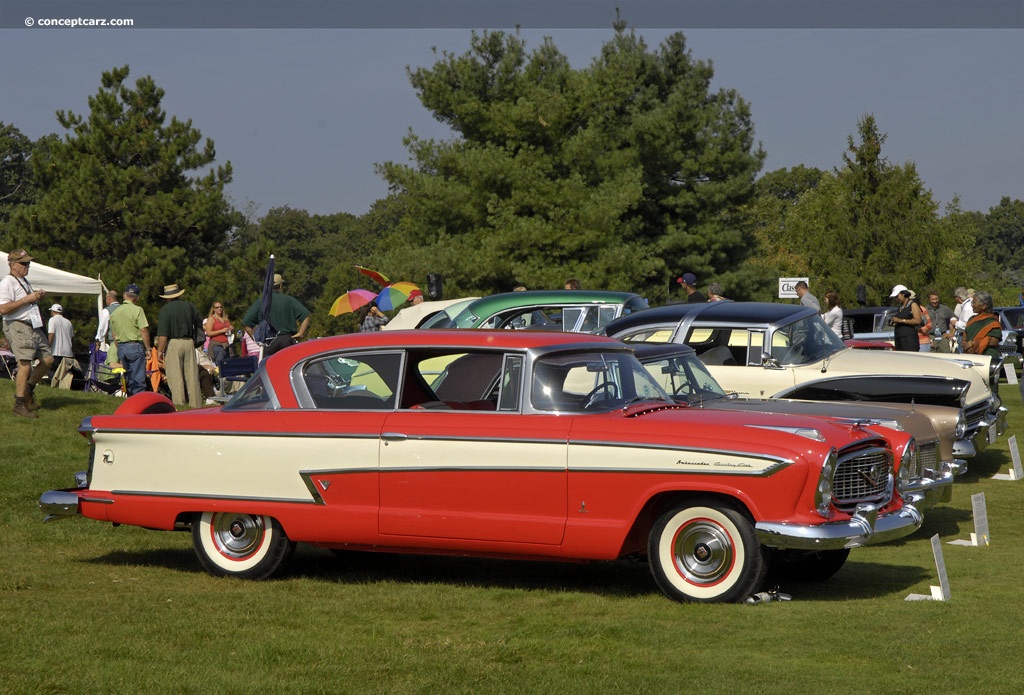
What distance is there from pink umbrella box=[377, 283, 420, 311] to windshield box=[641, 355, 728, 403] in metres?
14.0

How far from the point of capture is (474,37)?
43.6 meters

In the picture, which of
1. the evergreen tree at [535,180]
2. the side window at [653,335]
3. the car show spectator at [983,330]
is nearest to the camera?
the side window at [653,335]

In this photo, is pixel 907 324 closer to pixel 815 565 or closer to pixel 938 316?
pixel 938 316

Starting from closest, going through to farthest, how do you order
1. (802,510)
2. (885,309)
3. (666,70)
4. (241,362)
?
(802,510)
(241,362)
(885,309)
(666,70)

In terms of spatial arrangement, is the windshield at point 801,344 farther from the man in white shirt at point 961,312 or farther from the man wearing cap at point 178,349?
the man in white shirt at point 961,312

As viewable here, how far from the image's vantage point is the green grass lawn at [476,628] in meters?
5.53

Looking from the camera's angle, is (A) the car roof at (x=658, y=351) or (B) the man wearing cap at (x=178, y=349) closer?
(A) the car roof at (x=658, y=351)

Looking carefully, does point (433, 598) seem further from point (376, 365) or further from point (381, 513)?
point (376, 365)

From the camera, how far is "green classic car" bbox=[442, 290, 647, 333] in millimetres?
15820

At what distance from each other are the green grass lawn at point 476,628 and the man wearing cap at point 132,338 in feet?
25.2

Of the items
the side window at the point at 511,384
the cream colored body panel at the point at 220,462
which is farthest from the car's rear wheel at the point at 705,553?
the cream colored body panel at the point at 220,462

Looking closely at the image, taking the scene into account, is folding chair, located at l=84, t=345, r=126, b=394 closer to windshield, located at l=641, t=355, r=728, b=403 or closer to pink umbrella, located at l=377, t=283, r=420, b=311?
pink umbrella, located at l=377, t=283, r=420, b=311

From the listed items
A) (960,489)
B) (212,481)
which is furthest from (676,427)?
(960,489)

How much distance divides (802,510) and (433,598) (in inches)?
86.1
